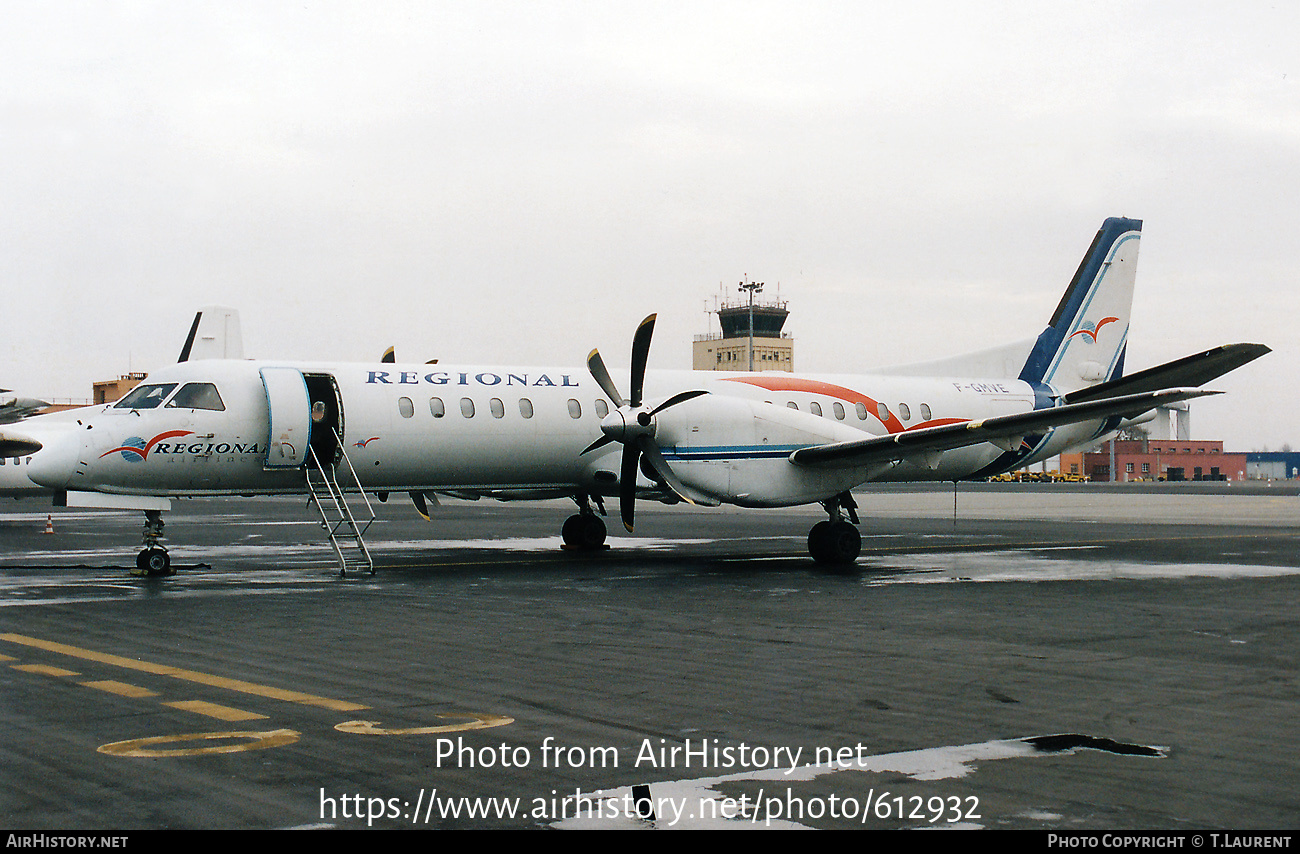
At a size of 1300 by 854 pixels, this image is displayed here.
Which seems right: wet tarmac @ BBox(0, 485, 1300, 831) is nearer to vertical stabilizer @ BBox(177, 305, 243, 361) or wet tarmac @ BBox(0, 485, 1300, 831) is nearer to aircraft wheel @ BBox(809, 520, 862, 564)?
A: aircraft wheel @ BBox(809, 520, 862, 564)

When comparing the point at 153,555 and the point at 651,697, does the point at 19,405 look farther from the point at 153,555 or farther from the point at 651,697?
the point at 651,697

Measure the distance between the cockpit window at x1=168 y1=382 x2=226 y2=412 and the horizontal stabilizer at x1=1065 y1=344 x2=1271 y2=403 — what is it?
16861mm

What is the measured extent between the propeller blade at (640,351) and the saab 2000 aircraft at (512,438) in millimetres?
26

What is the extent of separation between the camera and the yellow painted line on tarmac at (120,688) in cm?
908

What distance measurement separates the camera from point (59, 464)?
18.1 metres

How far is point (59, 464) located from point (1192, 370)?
1952cm

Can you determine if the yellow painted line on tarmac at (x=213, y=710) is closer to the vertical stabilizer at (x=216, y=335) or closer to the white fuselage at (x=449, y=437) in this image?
the white fuselage at (x=449, y=437)

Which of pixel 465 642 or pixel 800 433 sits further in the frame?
pixel 800 433

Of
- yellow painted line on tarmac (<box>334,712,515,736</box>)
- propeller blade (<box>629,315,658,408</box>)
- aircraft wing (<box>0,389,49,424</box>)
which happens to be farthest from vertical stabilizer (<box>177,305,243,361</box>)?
yellow painted line on tarmac (<box>334,712,515,736</box>)

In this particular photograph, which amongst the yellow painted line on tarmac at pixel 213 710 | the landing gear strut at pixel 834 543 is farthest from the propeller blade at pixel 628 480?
the yellow painted line on tarmac at pixel 213 710
